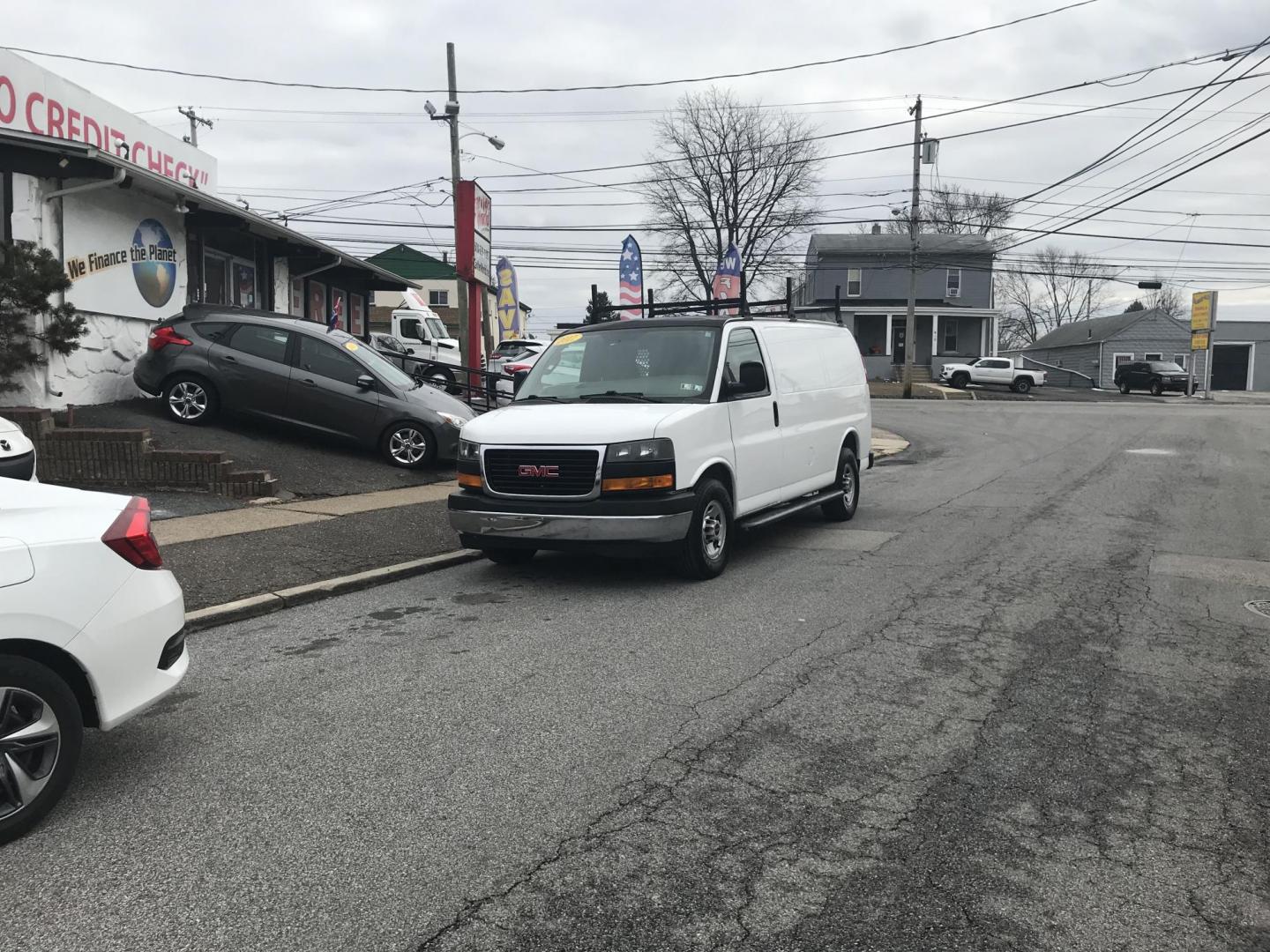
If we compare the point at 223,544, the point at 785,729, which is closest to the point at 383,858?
the point at 785,729

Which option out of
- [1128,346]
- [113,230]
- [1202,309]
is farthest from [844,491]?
[1128,346]

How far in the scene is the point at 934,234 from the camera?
5681 centimetres

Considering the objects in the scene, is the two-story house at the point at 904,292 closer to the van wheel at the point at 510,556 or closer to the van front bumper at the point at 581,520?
the van wheel at the point at 510,556

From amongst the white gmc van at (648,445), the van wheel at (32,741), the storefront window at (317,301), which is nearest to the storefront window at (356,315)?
the storefront window at (317,301)

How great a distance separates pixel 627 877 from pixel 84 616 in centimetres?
212

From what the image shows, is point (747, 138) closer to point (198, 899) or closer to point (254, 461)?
point (254, 461)

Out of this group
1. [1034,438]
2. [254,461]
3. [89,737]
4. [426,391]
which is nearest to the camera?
[89,737]

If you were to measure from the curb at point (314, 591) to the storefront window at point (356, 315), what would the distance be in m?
19.5

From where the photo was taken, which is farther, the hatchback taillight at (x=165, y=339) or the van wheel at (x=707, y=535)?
the hatchback taillight at (x=165, y=339)

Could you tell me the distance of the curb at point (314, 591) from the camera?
6.58 m

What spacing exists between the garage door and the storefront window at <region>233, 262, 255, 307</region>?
61758mm

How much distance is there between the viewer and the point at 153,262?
14938 millimetres

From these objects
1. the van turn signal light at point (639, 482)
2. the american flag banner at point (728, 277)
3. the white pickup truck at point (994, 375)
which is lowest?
the van turn signal light at point (639, 482)

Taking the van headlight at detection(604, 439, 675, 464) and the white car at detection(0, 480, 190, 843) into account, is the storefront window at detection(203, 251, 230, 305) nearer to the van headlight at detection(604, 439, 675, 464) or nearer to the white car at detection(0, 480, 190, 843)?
the van headlight at detection(604, 439, 675, 464)
